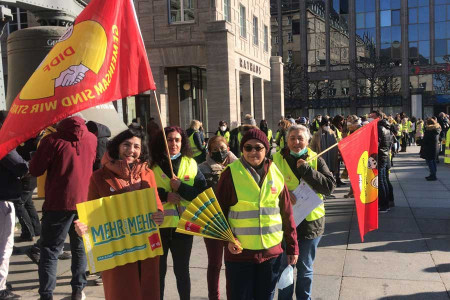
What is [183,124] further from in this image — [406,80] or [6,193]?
[406,80]

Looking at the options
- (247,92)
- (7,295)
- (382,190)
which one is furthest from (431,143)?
(247,92)

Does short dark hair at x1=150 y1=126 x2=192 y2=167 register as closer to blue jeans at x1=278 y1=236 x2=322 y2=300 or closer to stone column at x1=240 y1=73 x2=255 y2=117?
blue jeans at x1=278 y1=236 x2=322 y2=300

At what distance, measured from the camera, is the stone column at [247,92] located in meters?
24.2

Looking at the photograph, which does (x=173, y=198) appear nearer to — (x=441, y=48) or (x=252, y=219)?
(x=252, y=219)

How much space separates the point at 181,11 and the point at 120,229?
56.6 ft

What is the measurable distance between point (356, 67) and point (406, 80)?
5.55m

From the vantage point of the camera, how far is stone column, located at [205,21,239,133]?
18.7 metres

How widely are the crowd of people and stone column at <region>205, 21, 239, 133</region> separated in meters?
13.7

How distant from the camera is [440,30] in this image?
5091cm

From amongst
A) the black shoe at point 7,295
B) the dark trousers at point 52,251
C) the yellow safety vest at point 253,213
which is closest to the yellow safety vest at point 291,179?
the yellow safety vest at point 253,213

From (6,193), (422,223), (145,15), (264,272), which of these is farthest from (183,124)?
(264,272)

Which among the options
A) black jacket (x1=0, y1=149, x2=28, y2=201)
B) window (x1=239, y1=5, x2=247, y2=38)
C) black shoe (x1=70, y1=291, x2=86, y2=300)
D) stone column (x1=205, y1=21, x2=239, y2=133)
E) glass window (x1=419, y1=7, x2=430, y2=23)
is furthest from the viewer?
glass window (x1=419, y1=7, x2=430, y2=23)

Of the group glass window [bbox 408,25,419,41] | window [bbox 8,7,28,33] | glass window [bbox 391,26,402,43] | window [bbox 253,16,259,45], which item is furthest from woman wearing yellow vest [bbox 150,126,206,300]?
glass window [bbox 408,25,419,41]

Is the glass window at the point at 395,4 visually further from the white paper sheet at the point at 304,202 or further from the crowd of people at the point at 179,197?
the white paper sheet at the point at 304,202
